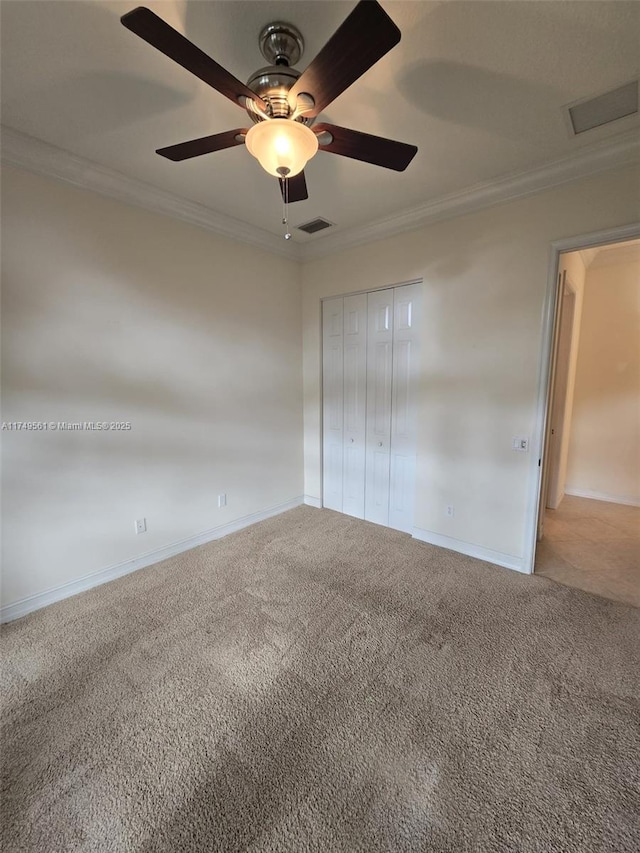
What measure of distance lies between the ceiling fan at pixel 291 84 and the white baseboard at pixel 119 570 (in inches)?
105

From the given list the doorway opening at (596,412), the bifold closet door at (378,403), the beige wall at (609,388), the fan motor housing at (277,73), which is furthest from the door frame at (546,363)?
the beige wall at (609,388)

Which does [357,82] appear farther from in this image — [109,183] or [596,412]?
[596,412]

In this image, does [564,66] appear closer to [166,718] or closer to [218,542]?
[166,718]

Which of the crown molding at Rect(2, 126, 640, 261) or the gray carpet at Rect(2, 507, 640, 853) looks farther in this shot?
the crown molding at Rect(2, 126, 640, 261)

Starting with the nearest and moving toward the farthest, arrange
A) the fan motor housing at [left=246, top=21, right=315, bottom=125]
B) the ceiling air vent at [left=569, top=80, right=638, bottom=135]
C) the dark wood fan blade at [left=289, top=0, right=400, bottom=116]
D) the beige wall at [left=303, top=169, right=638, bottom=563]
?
the dark wood fan blade at [left=289, top=0, right=400, bottom=116], the fan motor housing at [left=246, top=21, right=315, bottom=125], the ceiling air vent at [left=569, top=80, right=638, bottom=135], the beige wall at [left=303, top=169, right=638, bottom=563]

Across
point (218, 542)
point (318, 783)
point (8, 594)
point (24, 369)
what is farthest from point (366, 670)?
point (24, 369)

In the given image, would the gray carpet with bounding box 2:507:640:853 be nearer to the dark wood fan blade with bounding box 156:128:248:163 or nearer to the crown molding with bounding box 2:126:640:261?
the dark wood fan blade with bounding box 156:128:248:163

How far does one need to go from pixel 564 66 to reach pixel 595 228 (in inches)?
40.7

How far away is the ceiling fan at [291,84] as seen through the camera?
0.96m

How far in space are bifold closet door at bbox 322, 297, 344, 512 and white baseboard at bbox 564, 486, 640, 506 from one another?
10.5 feet

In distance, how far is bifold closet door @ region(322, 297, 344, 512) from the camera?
365 centimetres

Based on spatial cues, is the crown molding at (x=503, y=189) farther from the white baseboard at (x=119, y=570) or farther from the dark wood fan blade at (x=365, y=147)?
the white baseboard at (x=119, y=570)

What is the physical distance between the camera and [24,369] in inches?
83.7

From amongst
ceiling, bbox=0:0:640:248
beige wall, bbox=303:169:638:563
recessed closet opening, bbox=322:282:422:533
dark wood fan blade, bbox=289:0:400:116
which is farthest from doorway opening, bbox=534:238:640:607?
dark wood fan blade, bbox=289:0:400:116
